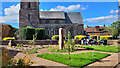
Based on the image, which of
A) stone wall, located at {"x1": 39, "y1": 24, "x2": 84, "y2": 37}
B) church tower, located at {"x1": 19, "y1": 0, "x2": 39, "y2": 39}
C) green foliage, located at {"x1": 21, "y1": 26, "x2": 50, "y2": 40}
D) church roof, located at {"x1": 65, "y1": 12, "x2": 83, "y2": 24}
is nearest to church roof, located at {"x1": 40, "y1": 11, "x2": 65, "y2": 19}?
church roof, located at {"x1": 65, "y1": 12, "x2": 83, "y2": 24}

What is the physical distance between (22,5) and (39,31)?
14.1 meters

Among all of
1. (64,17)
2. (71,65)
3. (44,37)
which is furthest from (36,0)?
(71,65)

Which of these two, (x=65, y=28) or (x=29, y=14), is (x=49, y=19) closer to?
(x=29, y=14)

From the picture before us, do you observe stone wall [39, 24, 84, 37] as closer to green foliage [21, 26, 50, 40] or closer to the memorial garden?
green foliage [21, 26, 50, 40]

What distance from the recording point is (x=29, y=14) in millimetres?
27859

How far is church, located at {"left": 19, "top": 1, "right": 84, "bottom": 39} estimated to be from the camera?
2638 cm

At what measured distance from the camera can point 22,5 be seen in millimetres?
27969

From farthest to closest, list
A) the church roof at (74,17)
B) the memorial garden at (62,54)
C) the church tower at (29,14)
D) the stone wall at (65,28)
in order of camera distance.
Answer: the church roof at (74,17) → the church tower at (29,14) → the stone wall at (65,28) → the memorial garden at (62,54)

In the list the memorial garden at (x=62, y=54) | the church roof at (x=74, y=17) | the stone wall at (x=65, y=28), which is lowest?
the memorial garden at (x=62, y=54)

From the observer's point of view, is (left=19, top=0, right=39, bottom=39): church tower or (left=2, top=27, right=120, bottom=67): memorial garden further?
(left=19, top=0, right=39, bottom=39): church tower

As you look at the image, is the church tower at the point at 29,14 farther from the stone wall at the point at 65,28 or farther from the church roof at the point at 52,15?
the church roof at the point at 52,15

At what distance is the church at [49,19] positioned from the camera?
26.4 m

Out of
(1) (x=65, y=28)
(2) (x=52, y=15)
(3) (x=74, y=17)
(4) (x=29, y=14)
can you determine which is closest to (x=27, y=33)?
(4) (x=29, y=14)

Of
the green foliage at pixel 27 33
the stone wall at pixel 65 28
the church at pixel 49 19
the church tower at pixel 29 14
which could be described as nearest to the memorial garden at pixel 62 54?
the green foliage at pixel 27 33
